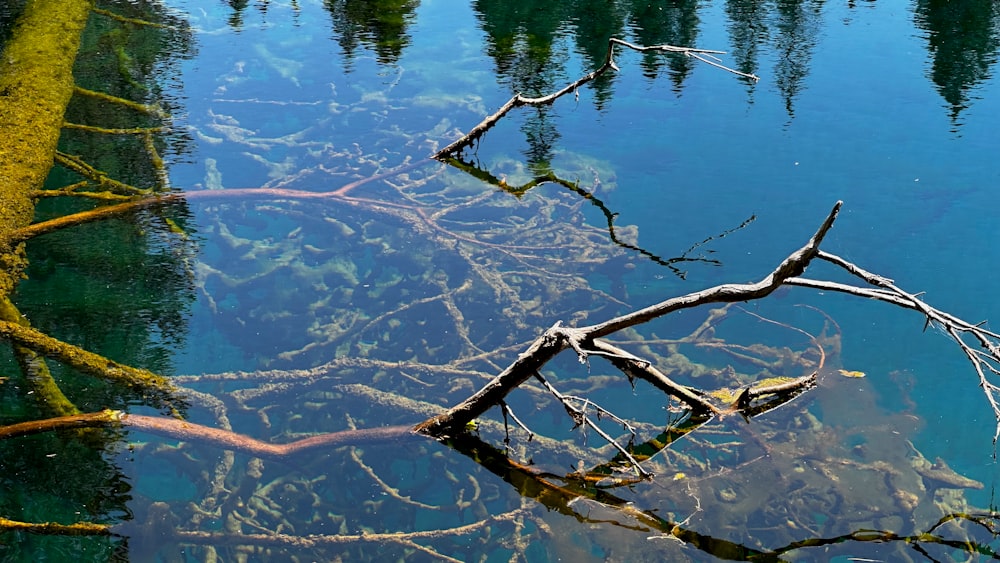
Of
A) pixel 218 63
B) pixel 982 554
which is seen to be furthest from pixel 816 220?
pixel 218 63

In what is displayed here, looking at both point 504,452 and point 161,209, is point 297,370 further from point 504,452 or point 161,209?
point 161,209

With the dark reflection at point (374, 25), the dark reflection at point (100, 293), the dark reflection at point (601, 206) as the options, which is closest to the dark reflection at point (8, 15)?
the dark reflection at point (100, 293)

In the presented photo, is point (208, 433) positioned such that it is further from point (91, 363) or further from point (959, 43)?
point (959, 43)

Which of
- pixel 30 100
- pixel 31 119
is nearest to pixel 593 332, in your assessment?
pixel 31 119

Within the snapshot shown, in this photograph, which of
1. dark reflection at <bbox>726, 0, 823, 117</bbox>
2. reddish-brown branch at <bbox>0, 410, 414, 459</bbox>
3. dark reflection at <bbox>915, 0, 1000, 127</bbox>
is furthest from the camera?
dark reflection at <bbox>726, 0, 823, 117</bbox>

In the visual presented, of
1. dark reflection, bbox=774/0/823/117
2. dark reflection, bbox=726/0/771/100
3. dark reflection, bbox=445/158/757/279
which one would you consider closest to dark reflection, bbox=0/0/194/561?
dark reflection, bbox=445/158/757/279

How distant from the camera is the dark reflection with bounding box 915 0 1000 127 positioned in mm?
8070

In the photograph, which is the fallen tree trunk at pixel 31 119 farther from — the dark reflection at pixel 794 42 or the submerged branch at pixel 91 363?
the dark reflection at pixel 794 42

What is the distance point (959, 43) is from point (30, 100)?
8440mm

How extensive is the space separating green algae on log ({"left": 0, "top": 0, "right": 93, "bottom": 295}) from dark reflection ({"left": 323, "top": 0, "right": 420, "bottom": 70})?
8.40 ft

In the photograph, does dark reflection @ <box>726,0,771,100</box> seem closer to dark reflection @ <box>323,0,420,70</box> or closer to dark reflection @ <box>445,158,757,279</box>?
dark reflection @ <box>445,158,757,279</box>

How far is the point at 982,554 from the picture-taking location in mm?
3705

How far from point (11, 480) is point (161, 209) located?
2.60 meters

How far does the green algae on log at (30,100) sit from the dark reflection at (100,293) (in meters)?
0.12
